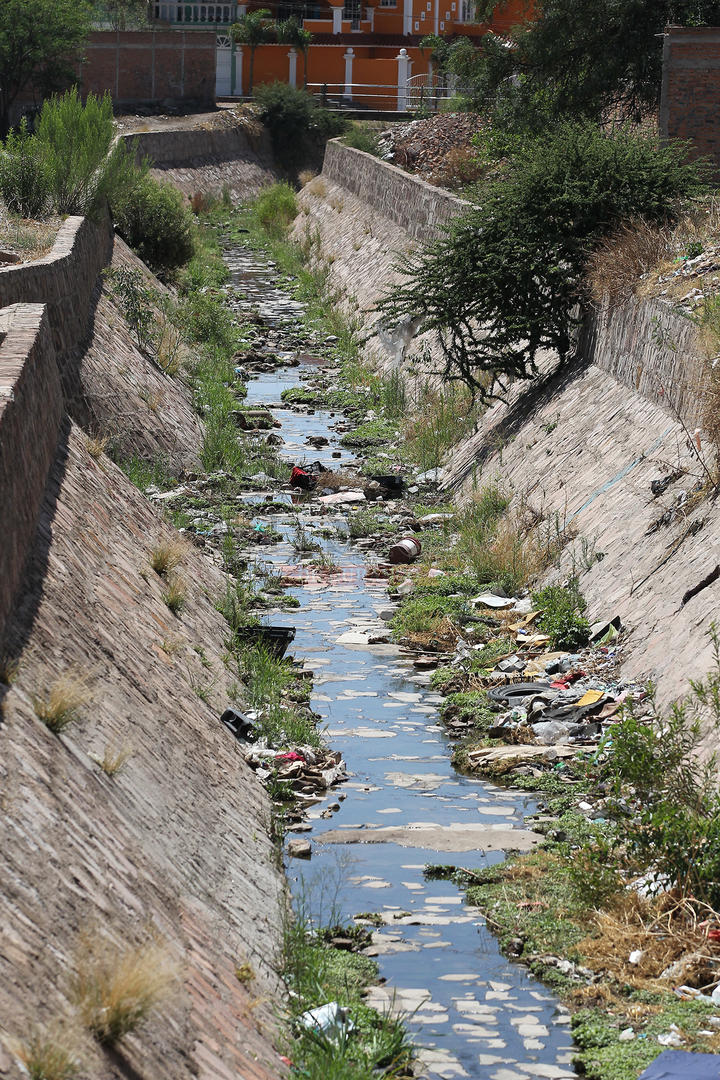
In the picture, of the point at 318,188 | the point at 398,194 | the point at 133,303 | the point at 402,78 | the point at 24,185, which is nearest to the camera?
the point at 133,303

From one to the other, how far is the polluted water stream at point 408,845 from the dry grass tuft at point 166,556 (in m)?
1.28

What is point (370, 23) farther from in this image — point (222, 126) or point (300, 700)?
point (300, 700)

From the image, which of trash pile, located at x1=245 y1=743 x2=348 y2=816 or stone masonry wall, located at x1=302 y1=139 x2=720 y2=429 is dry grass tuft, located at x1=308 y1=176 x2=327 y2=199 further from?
trash pile, located at x1=245 y1=743 x2=348 y2=816

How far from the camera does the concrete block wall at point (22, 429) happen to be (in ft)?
19.6

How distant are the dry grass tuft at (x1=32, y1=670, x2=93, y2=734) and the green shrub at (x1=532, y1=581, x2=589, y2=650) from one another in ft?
16.8

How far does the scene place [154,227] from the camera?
2394 centimetres

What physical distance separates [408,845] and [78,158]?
14.0 meters

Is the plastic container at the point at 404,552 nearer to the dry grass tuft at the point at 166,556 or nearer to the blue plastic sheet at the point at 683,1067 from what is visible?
the dry grass tuft at the point at 166,556

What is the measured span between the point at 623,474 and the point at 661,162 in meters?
4.87

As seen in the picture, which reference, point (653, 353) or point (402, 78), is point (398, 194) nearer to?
point (653, 353)

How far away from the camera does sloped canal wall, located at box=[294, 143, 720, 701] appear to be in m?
9.16

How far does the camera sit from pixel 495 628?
11.1 metres

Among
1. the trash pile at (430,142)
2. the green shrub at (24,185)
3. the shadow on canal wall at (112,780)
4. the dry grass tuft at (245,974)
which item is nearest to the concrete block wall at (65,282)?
the shadow on canal wall at (112,780)

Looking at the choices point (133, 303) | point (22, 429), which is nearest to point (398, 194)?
point (133, 303)
